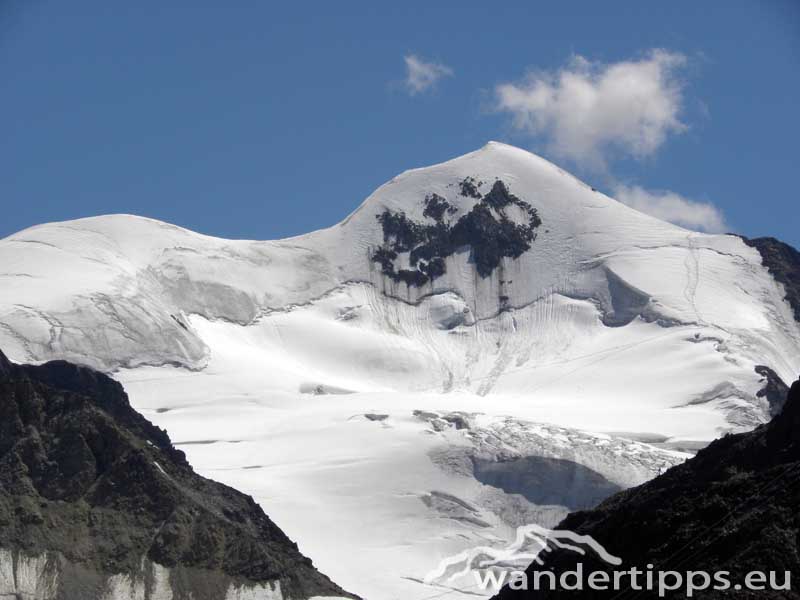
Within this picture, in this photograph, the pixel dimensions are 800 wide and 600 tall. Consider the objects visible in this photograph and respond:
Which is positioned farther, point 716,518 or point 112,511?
point 112,511

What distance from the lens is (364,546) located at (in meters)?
180

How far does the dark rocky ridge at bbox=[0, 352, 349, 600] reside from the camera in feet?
475

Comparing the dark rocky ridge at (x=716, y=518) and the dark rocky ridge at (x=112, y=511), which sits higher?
the dark rocky ridge at (x=112, y=511)

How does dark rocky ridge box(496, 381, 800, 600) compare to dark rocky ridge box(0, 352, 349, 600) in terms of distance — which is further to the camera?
dark rocky ridge box(0, 352, 349, 600)

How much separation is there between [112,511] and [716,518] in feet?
219

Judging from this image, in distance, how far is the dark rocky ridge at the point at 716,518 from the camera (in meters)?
88.6

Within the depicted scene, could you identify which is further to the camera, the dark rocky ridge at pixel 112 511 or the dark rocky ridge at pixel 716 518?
the dark rocky ridge at pixel 112 511

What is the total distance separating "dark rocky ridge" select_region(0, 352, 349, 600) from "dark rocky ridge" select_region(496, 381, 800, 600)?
42935mm

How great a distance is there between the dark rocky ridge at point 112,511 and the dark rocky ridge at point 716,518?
42.9 m

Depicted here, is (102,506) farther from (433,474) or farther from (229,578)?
(433,474)

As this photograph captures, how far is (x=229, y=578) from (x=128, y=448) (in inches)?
698

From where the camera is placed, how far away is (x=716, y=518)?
9631cm

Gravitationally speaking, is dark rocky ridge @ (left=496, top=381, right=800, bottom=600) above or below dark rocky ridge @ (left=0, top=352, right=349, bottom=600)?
below

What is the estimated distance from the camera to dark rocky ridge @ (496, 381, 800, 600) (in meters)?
88.6
